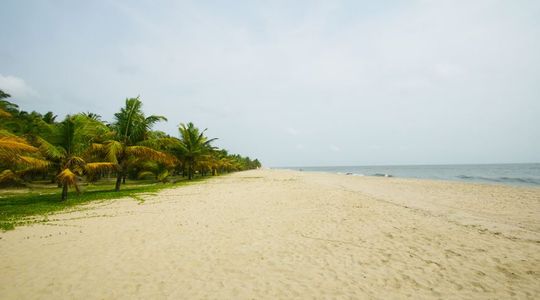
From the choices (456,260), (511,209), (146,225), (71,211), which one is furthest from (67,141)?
(511,209)

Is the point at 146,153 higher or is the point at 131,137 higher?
the point at 131,137

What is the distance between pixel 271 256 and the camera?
18.1ft

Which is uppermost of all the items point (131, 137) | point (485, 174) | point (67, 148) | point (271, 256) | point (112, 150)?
point (131, 137)

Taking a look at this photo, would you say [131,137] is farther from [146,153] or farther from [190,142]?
[190,142]

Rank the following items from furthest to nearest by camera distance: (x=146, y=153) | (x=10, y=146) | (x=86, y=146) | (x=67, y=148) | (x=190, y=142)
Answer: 1. (x=190, y=142)
2. (x=146, y=153)
3. (x=86, y=146)
4. (x=67, y=148)
5. (x=10, y=146)

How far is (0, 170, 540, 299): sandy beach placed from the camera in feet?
13.7

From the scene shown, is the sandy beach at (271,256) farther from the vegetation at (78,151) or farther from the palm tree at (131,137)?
the palm tree at (131,137)

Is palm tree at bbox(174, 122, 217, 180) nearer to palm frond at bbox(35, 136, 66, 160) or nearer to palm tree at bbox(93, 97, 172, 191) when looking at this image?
palm tree at bbox(93, 97, 172, 191)

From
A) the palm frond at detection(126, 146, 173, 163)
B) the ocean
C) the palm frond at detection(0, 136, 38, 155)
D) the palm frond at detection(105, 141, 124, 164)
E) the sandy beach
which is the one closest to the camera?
the sandy beach

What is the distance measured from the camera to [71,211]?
33.9ft

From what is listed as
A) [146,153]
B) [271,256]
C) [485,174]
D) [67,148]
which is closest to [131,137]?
[146,153]

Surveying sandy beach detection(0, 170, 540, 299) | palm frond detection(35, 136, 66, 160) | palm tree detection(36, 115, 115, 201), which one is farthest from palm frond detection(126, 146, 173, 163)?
sandy beach detection(0, 170, 540, 299)

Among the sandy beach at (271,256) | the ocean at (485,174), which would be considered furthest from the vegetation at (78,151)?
the ocean at (485,174)

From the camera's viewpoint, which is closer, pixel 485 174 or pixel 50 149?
pixel 50 149
